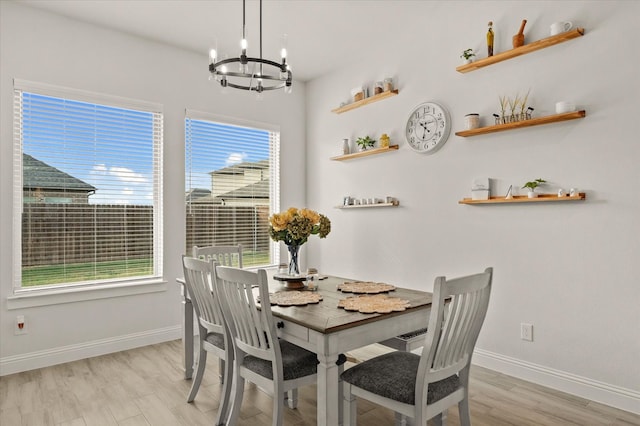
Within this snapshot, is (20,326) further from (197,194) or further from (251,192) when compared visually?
(251,192)

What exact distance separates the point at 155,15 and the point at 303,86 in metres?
2.04

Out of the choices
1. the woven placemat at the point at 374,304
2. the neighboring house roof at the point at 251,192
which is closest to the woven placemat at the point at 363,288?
the woven placemat at the point at 374,304

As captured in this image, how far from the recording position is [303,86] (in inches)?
197

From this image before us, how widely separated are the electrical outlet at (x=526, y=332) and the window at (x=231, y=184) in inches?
110

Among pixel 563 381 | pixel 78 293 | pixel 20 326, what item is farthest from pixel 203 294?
pixel 563 381

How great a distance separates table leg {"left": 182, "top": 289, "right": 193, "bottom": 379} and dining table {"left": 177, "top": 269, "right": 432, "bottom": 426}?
1.21 metres

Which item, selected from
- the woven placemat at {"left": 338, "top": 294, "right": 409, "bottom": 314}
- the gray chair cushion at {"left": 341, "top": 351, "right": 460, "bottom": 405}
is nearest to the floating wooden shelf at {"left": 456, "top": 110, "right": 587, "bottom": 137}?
the woven placemat at {"left": 338, "top": 294, "right": 409, "bottom": 314}

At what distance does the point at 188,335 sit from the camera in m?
2.99

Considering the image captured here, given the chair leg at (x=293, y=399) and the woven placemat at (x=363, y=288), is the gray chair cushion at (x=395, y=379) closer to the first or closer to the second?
the woven placemat at (x=363, y=288)

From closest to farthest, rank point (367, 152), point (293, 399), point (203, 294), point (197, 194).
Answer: point (203, 294) → point (293, 399) → point (367, 152) → point (197, 194)

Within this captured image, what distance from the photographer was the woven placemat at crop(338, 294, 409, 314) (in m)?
1.94

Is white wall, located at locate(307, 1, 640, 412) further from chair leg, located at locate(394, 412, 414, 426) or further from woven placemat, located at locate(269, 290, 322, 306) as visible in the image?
woven placemat, located at locate(269, 290, 322, 306)

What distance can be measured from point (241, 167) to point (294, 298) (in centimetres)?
263

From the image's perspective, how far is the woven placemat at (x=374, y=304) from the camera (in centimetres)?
194
